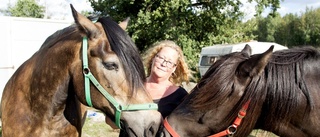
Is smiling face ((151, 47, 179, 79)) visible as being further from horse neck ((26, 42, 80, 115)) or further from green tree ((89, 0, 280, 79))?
green tree ((89, 0, 280, 79))

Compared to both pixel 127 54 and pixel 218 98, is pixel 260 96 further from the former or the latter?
pixel 127 54

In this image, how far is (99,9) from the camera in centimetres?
1844

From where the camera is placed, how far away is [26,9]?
44250mm

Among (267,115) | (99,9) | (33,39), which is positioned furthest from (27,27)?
(99,9)

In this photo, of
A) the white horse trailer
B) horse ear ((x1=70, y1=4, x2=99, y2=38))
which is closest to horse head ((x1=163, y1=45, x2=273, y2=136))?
horse ear ((x1=70, y1=4, x2=99, y2=38))

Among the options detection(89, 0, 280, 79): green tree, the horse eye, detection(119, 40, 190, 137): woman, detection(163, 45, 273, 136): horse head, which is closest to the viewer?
detection(163, 45, 273, 136): horse head

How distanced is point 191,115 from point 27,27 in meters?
8.01

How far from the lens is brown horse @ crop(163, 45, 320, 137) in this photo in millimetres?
1888

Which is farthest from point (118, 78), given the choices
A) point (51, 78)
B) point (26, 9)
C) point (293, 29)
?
point (293, 29)

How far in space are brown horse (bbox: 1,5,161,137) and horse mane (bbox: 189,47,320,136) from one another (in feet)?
1.55

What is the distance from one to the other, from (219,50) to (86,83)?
14.3 metres

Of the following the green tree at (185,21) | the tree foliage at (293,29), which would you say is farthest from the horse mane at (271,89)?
the tree foliage at (293,29)

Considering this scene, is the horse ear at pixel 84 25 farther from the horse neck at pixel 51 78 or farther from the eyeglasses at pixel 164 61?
the eyeglasses at pixel 164 61

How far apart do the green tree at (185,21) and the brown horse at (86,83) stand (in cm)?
1236
